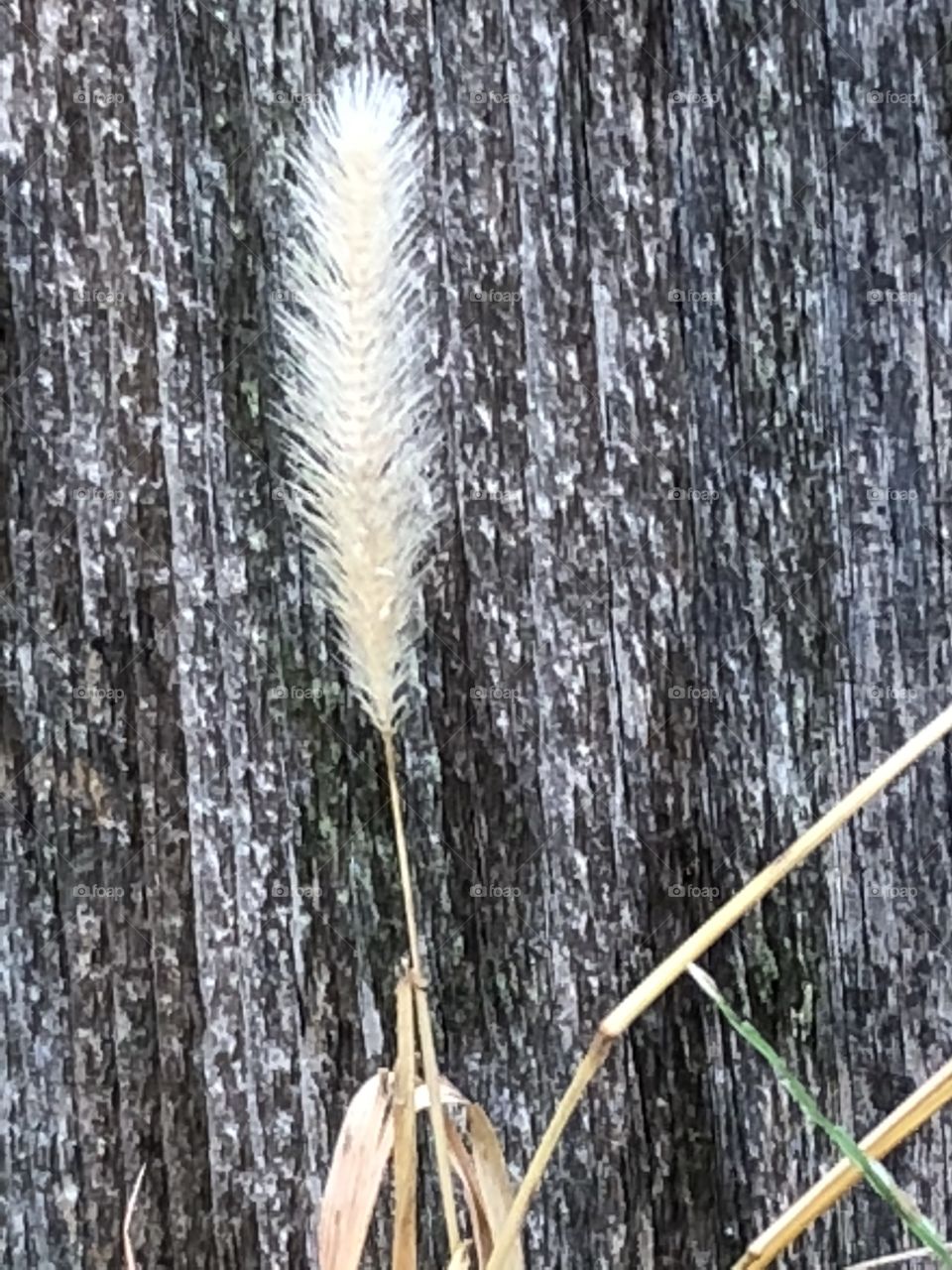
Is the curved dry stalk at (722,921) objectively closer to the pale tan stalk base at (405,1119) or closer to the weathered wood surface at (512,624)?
the pale tan stalk base at (405,1119)

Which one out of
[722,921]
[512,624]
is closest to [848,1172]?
[722,921]

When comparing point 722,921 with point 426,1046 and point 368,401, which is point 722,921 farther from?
point 368,401

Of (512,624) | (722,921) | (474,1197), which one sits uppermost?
(512,624)

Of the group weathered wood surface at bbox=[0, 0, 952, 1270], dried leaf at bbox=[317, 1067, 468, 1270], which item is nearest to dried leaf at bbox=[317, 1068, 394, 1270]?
dried leaf at bbox=[317, 1067, 468, 1270]

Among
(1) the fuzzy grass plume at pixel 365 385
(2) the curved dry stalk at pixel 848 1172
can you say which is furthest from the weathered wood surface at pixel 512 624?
(2) the curved dry stalk at pixel 848 1172

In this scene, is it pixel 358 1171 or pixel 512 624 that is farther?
pixel 512 624
